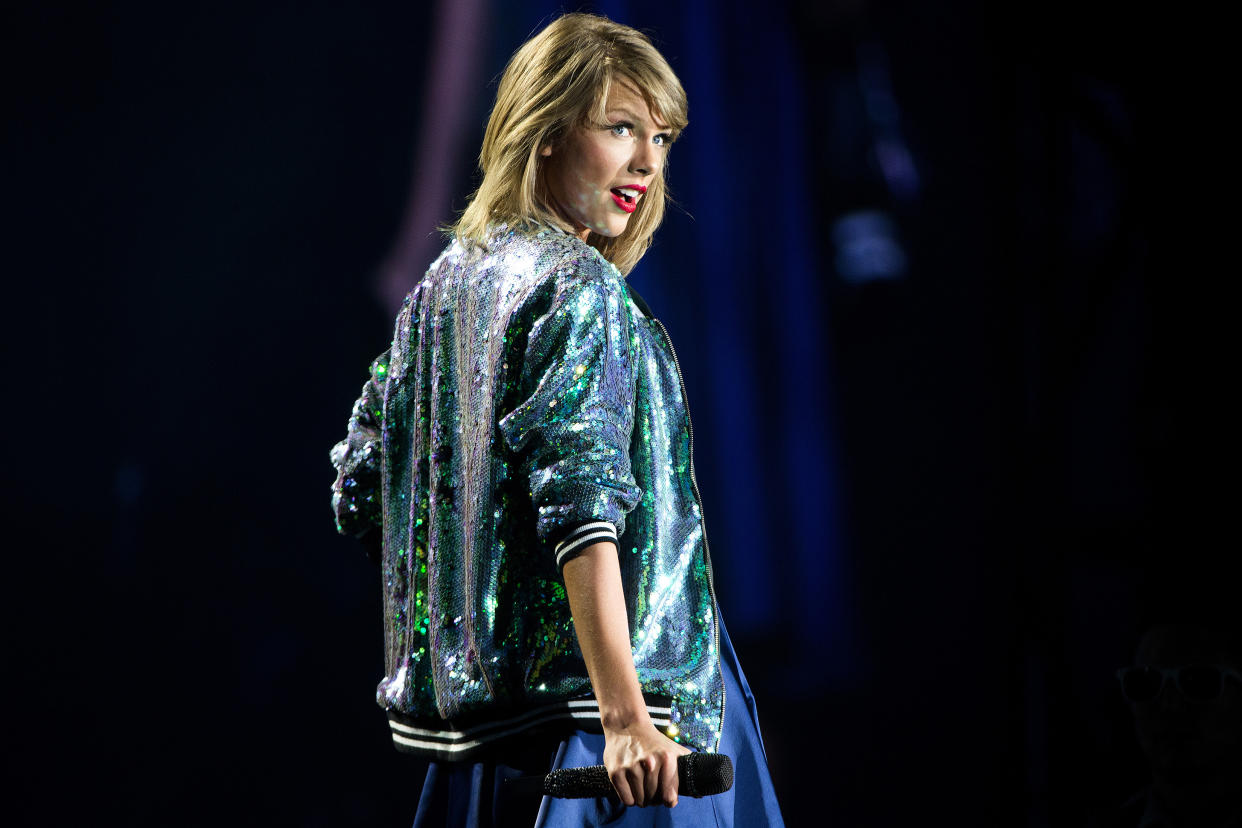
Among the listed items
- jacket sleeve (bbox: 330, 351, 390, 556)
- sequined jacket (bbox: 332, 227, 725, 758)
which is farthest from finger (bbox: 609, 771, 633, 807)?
jacket sleeve (bbox: 330, 351, 390, 556)

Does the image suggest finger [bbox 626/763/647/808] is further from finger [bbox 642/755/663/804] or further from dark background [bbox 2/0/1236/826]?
dark background [bbox 2/0/1236/826]

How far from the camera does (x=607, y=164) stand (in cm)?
132

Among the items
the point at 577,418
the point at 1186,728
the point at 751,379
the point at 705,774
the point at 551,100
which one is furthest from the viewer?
the point at 751,379

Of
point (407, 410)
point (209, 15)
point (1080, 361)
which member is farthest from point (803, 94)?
point (407, 410)

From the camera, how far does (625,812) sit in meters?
1.11

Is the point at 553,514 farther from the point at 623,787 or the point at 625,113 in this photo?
the point at 625,113

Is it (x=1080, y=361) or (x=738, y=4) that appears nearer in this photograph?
(x=738, y=4)

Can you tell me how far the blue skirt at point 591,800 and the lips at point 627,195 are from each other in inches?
20.4

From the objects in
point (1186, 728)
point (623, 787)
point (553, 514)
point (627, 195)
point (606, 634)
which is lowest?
point (1186, 728)

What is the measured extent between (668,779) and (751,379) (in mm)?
1770

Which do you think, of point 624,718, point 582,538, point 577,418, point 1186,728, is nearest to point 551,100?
point 577,418

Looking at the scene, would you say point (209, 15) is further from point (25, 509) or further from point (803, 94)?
point (803, 94)

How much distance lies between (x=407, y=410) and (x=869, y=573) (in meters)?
1.76

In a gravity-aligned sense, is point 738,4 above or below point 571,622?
above
